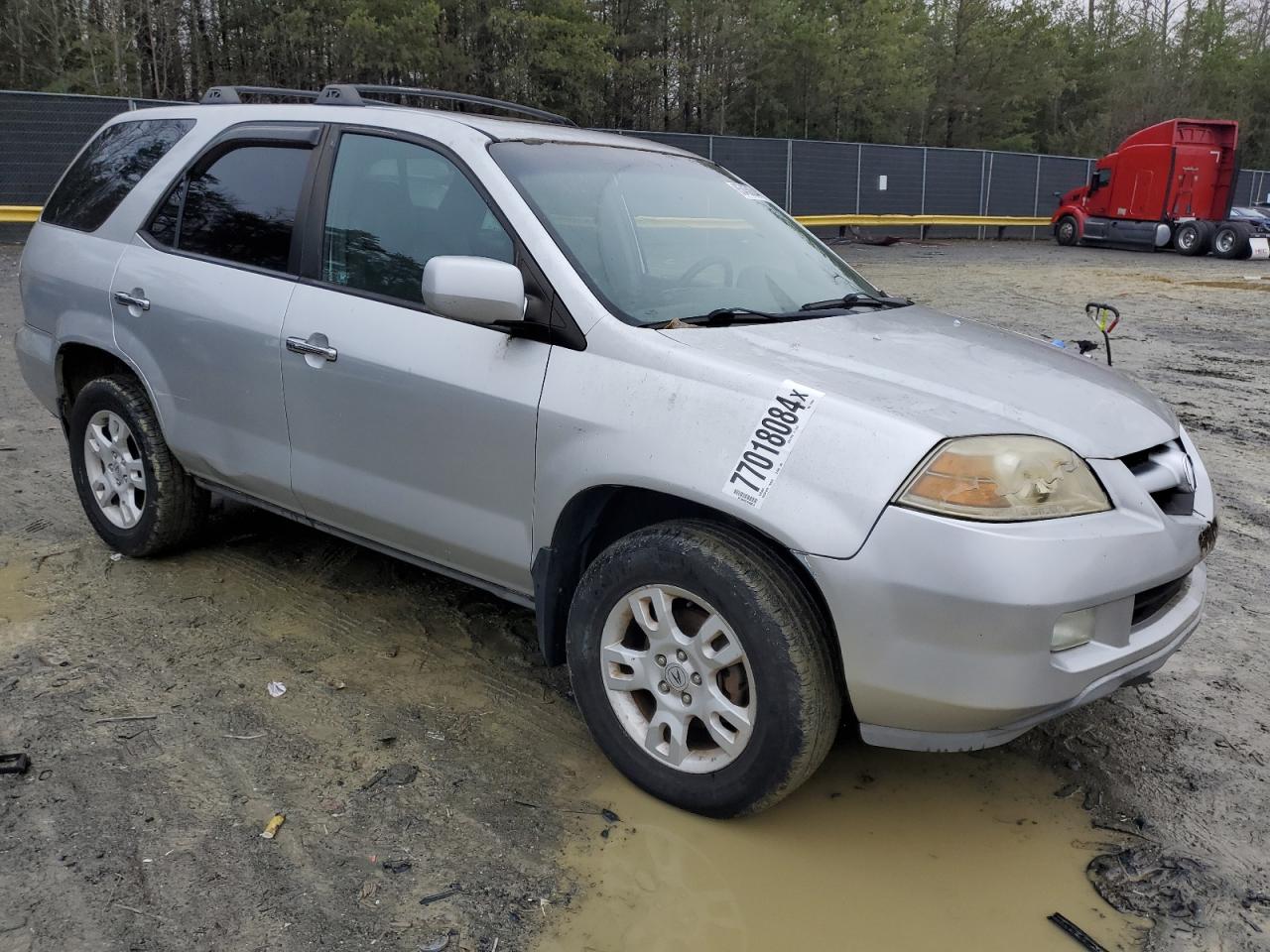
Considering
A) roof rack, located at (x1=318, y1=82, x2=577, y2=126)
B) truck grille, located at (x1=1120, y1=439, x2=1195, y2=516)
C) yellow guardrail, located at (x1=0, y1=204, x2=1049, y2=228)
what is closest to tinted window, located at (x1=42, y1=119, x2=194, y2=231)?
roof rack, located at (x1=318, y1=82, x2=577, y2=126)

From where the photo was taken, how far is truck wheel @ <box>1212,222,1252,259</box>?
76.1 feet

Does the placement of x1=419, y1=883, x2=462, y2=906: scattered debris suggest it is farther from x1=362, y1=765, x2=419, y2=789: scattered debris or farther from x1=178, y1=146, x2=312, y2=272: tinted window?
x1=178, y1=146, x2=312, y2=272: tinted window

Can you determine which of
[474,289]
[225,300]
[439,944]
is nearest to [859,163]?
[225,300]

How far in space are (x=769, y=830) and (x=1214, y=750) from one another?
146 cm

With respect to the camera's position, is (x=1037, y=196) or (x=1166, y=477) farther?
(x=1037, y=196)

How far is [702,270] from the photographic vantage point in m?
3.34

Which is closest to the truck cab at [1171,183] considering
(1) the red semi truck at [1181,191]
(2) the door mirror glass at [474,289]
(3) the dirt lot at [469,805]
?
(1) the red semi truck at [1181,191]

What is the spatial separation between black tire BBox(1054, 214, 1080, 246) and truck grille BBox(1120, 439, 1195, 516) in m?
26.2

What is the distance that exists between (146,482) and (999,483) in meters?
3.37

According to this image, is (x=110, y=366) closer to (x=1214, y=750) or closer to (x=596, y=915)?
(x=596, y=915)

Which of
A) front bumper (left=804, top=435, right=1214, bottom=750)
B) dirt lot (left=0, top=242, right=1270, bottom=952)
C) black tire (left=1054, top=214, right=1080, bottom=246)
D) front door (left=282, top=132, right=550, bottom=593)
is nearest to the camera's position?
front bumper (left=804, top=435, right=1214, bottom=750)

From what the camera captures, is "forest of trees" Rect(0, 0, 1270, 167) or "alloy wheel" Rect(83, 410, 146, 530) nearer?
"alloy wheel" Rect(83, 410, 146, 530)

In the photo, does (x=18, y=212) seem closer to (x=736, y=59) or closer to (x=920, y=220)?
(x=920, y=220)

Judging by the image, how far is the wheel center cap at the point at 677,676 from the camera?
2.71 meters
